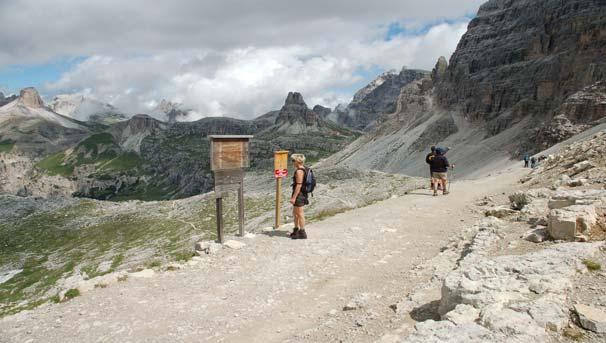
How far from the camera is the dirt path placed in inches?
370

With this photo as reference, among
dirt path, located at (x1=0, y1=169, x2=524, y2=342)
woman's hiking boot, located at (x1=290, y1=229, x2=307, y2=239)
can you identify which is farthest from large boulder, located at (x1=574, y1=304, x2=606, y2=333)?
woman's hiking boot, located at (x1=290, y1=229, x2=307, y2=239)

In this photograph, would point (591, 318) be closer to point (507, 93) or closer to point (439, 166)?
point (439, 166)

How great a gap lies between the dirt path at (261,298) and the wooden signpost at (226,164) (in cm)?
207

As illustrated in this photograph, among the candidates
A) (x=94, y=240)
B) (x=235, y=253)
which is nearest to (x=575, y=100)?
(x=235, y=253)

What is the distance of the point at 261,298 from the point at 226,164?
7762mm

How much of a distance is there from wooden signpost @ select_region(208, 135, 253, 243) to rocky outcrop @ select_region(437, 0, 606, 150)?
267 feet

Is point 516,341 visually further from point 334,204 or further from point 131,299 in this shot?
point 334,204

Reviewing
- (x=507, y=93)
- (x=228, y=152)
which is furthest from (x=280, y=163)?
(x=507, y=93)

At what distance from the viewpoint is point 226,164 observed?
17766 mm

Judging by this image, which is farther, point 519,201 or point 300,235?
point 519,201

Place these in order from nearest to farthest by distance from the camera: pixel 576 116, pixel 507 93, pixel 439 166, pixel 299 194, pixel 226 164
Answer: pixel 299 194 → pixel 226 164 → pixel 439 166 → pixel 576 116 → pixel 507 93

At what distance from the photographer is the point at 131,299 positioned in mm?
11555

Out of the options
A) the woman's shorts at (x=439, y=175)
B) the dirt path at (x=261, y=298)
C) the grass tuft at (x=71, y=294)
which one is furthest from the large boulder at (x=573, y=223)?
the woman's shorts at (x=439, y=175)

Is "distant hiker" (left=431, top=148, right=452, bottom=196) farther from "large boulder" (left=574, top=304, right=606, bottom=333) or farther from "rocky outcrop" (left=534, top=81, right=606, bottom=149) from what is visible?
"rocky outcrop" (left=534, top=81, right=606, bottom=149)
